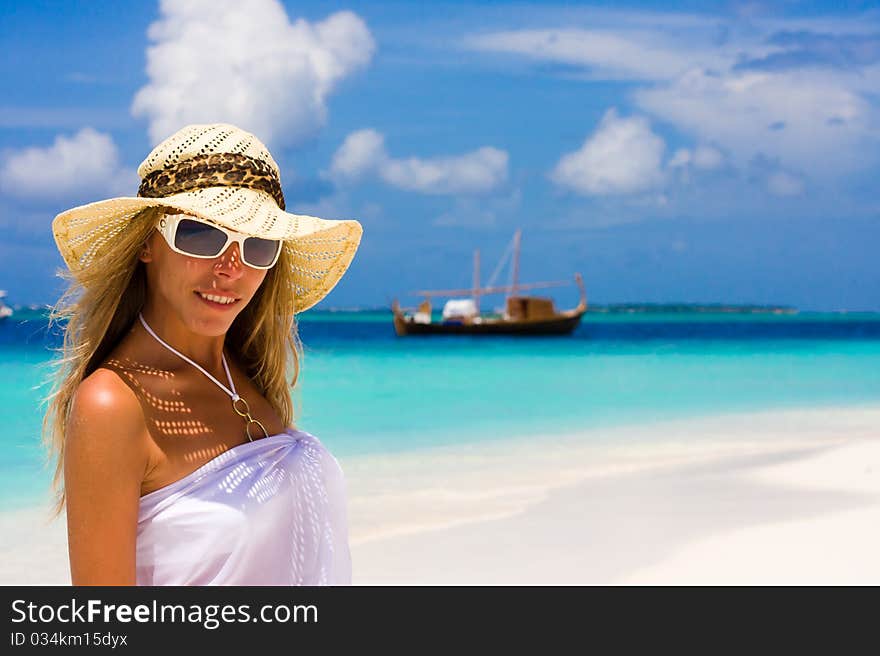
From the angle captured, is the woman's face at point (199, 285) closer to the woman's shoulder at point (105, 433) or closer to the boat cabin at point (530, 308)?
the woman's shoulder at point (105, 433)

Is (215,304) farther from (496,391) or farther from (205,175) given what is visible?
(496,391)

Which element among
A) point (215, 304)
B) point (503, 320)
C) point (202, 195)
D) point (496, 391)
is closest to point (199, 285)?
point (215, 304)

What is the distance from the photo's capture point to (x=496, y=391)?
2033cm

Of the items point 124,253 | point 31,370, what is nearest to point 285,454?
point 124,253

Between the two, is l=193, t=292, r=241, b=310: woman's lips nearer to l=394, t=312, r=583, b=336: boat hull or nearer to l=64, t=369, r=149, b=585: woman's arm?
l=64, t=369, r=149, b=585: woman's arm

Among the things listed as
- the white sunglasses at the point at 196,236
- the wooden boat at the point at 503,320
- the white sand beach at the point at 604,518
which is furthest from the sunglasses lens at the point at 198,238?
the wooden boat at the point at 503,320

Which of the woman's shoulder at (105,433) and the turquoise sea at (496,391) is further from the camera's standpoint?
the turquoise sea at (496,391)

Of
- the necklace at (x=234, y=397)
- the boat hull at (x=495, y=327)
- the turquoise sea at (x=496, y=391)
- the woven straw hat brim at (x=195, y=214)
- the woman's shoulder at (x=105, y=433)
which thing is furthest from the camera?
the boat hull at (x=495, y=327)

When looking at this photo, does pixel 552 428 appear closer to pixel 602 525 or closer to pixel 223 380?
pixel 602 525

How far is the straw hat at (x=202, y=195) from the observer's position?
165cm

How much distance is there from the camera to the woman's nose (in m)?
1.68

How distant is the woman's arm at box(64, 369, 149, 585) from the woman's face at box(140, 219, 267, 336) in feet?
0.76

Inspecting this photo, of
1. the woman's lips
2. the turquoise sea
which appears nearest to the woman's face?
the woman's lips

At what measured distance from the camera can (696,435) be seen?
514 inches
